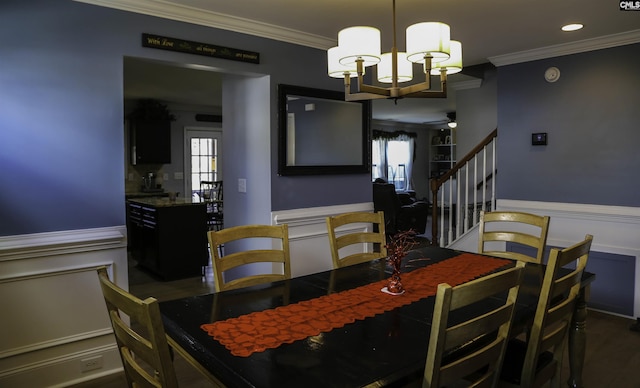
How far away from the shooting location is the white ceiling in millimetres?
2854

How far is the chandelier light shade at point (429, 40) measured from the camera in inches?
74.4

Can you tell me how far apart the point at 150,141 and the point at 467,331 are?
718 cm

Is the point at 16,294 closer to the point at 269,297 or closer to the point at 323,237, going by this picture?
the point at 269,297

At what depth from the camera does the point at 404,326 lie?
62.0 inches

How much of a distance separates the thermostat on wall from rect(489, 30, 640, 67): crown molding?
2.38 feet

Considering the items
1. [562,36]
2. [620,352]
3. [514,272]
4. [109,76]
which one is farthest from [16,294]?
[562,36]

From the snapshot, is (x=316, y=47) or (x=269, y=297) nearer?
(x=269, y=297)

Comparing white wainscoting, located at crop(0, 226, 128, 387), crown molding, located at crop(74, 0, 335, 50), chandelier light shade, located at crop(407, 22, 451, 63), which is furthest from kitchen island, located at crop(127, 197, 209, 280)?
chandelier light shade, located at crop(407, 22, 451, 63)

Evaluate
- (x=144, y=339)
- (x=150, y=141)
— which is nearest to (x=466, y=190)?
(x=144, y=339)

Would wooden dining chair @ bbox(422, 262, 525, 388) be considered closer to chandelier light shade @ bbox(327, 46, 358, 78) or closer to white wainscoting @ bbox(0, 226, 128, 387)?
chandelier light shade @ bbox(327, 46, 358, 78)

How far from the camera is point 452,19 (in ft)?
10.4

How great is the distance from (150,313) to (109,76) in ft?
7.01

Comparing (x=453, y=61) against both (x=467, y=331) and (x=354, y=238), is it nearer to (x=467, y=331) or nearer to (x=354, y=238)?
(x=354, y=238)

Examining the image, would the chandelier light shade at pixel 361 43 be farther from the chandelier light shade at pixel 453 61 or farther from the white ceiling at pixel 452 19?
the white ceiling at pixel 452 19
